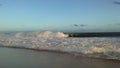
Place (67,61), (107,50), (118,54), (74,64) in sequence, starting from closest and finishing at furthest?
(74,64)
(67,61)
(118,54)
(107,50)

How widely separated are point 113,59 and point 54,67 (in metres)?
2.45

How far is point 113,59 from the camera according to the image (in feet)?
29.6

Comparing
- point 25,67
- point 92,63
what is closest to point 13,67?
point 25,67

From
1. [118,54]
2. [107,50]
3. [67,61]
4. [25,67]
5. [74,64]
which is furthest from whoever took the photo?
[107,50]

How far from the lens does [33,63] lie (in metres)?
8.41

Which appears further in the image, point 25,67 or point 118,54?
point 118,54

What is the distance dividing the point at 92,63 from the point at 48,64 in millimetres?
1471

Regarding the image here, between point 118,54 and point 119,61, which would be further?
point 118,54

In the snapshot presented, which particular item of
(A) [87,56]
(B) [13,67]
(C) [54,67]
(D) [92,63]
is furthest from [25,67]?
(A) [87,56]

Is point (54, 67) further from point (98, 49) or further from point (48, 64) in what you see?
point (98, 49)

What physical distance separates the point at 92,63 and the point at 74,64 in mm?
624

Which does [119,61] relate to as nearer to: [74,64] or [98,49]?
[74,64]

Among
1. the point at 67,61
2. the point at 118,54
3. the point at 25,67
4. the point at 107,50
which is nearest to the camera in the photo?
the point at 25,67

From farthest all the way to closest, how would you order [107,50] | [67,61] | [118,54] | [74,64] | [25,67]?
[107,50] < [118,54] < [67,61] < [74,64] < [25,67]
